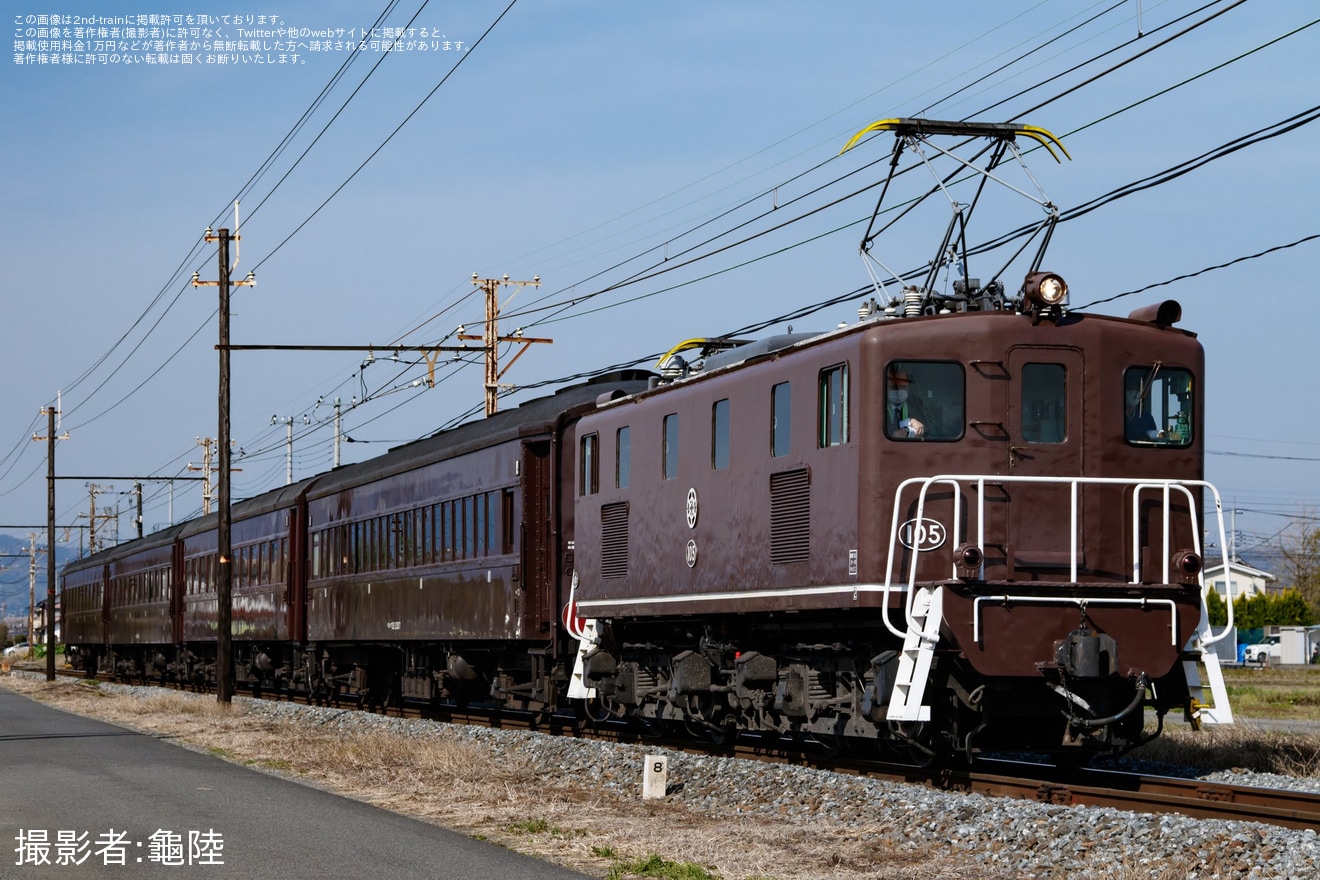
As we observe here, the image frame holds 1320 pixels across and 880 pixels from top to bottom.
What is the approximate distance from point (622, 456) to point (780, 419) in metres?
3.94

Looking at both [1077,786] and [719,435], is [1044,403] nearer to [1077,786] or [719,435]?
[1077,786]

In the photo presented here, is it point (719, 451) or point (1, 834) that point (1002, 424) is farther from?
point (1, 834)

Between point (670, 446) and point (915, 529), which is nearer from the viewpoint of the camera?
point (915, 529)

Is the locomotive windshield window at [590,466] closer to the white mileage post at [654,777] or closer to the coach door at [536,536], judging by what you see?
the coach door at [536,536]

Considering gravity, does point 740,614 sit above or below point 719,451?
below

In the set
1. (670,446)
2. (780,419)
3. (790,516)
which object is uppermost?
(780,419)

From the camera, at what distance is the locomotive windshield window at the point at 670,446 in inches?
689

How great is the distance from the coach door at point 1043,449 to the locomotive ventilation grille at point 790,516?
6.15 ft

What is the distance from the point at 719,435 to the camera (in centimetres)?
1645

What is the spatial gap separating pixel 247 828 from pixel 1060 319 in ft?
24.4

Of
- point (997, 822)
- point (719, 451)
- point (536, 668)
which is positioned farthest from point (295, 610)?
point (997, 822)

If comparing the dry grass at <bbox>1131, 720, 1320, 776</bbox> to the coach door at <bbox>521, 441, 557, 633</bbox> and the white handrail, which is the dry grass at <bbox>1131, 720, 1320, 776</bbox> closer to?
the white handrail

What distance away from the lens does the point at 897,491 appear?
13.3 m

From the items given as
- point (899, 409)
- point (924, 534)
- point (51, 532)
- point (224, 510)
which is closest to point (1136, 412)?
point (899, 409)
